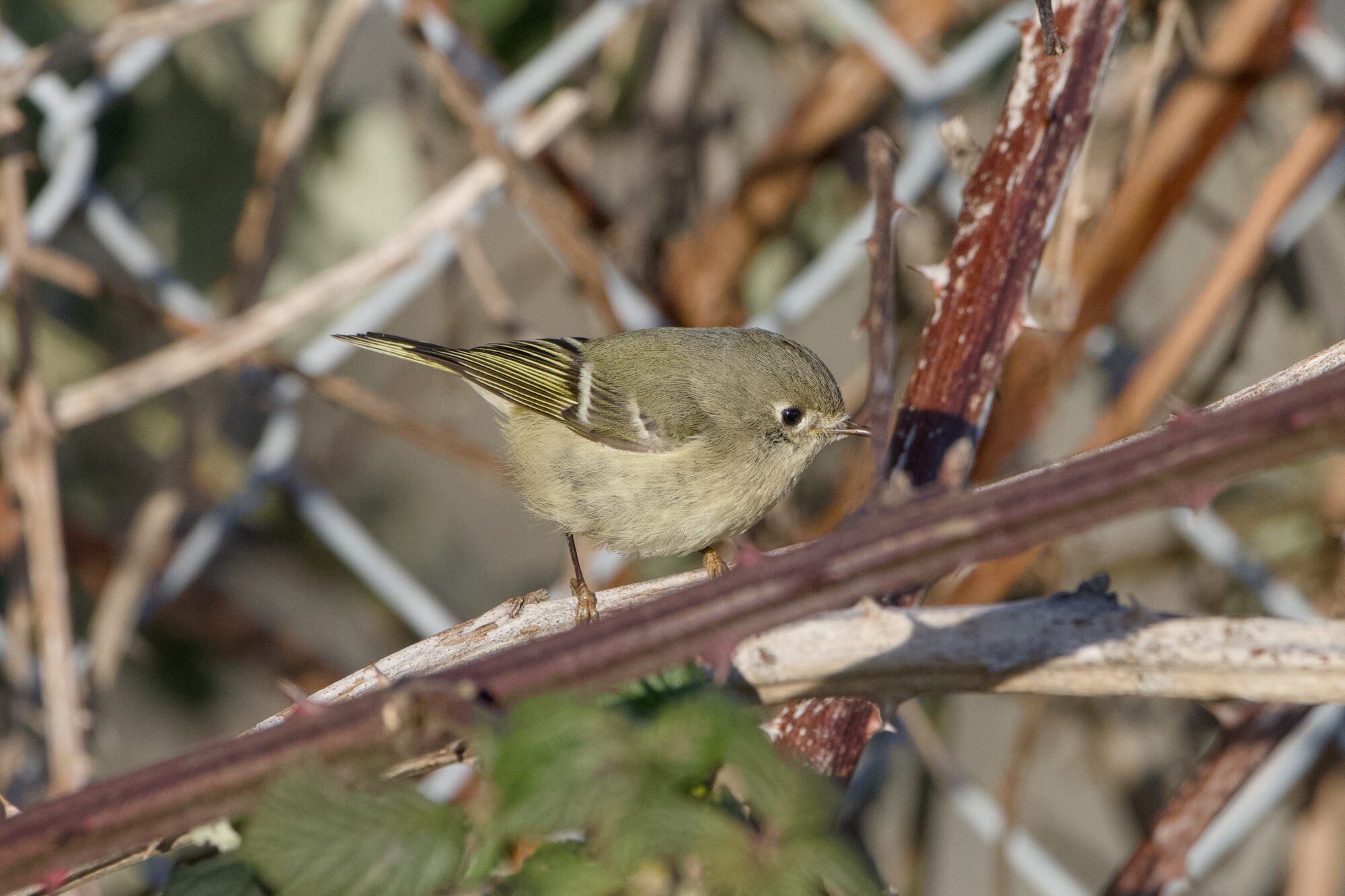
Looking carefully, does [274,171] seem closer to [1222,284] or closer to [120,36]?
[120,36]

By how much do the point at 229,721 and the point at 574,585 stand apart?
1.73m

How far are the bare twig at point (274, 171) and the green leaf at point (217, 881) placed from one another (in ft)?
6.66

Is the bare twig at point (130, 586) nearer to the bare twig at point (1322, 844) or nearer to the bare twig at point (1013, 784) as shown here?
the bare twig at point (1013, 784)

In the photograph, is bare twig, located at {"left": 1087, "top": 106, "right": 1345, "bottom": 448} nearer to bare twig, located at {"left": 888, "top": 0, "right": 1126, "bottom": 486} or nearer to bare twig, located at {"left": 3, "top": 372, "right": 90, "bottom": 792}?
bare twig, located at {"left": 888, "top": 0, "right": 1126, "bottom": 486}

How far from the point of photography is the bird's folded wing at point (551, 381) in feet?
6.94

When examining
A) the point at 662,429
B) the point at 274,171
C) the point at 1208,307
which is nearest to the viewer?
the point at 662,429

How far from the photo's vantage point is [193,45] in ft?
9.85

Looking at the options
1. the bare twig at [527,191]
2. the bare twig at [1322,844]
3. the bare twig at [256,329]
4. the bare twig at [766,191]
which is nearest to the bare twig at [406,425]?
the bare twig at [256,329]

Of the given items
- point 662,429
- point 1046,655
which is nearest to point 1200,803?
point 1046,655

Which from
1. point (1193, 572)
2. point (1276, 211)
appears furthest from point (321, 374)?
point (1193, 572)

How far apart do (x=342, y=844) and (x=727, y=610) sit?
0.70ft

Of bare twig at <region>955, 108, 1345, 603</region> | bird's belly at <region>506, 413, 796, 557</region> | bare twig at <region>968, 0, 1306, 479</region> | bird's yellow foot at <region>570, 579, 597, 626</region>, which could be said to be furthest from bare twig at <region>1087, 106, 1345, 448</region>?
bird's yellow foot at <region>570, 579, 597, 626</region>

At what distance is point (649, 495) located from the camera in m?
1.99

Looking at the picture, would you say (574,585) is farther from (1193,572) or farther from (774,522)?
(1193,572)
